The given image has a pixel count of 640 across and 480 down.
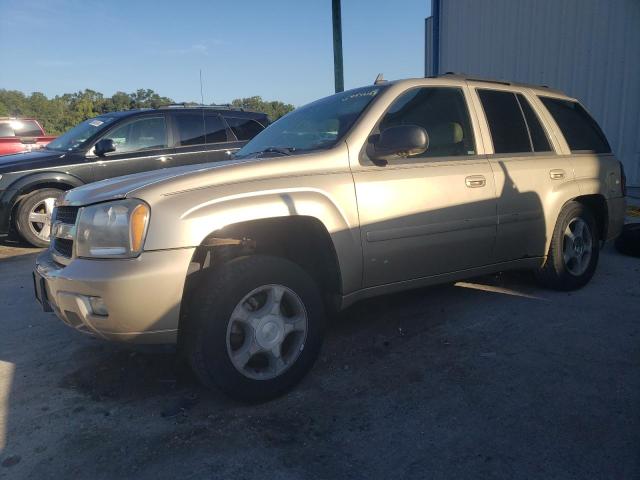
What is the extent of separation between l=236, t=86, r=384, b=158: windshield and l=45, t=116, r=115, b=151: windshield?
158 inches

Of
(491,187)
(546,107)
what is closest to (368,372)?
(491,187)

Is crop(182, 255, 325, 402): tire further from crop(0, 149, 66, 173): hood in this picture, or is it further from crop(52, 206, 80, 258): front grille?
crop(0, 149, 66, 173): hood

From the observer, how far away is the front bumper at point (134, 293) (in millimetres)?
2330

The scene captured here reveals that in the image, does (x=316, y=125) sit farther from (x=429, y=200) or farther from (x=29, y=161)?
(x=29, y=161)

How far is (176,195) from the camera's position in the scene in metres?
2.47

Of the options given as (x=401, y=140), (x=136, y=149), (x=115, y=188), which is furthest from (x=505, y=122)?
(x=136, y=149)

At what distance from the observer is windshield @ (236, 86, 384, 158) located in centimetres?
325

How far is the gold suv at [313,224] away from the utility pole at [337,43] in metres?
5.52

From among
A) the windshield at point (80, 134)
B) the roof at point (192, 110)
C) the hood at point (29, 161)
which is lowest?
the hood at point (29, 161)

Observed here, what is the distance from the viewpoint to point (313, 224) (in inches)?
112

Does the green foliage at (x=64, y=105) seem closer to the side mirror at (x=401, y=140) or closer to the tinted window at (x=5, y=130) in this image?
the tinted window at (x=5, y=130)

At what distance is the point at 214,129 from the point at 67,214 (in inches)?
190

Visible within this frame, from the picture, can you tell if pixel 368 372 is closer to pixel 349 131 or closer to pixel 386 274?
pixel 386 274

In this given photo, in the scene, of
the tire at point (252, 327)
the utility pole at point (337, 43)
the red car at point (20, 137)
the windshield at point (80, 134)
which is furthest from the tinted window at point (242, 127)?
the tire at point (252, 327)
